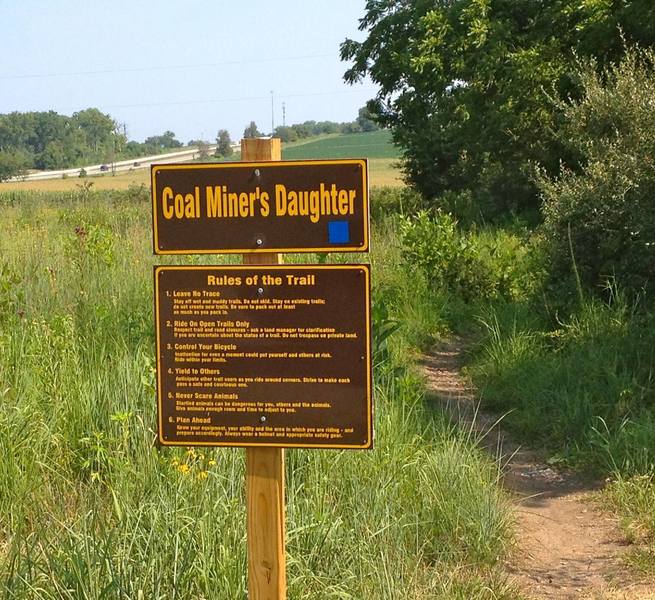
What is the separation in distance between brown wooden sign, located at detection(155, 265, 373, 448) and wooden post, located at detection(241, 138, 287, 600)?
87 millimetres

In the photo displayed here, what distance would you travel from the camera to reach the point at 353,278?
3.07m

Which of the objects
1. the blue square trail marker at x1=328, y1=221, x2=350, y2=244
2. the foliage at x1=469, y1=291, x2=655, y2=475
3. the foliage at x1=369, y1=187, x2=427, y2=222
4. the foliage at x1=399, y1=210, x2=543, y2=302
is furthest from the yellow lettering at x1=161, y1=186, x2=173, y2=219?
the foliage at x1=369, y1=187, x2=427, y2=222

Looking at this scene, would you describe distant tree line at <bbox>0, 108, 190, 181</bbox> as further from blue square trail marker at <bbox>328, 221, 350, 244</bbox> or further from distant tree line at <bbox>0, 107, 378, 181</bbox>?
blue square trail marker at <bbox>328, 221, 350, 244</bbox>

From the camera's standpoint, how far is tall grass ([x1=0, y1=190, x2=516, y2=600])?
356 cm

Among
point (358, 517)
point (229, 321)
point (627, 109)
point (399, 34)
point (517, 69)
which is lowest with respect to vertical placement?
point (358, 517)

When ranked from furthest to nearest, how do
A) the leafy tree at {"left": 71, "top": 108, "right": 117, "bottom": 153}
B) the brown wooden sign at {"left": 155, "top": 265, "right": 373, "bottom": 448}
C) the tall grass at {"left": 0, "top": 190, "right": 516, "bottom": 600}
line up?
1. the leafy tree at {"left": 71, "top": 108, "right": 117, "bottom": 153}
2. the tall grass at {"left": 0, "top": 190, "right": 516, "bottom": 600}
3. the brown wooden sign at {"left": 155, "top": 265, "right": 373, "bottom": 448}

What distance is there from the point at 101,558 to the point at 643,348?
5.24 meters

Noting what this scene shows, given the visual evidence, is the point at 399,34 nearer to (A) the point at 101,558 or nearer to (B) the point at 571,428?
(B) the point at 571,428

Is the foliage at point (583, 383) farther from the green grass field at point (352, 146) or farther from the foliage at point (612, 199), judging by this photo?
the green grass field at point (352, 146)

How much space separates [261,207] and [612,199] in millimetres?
6370

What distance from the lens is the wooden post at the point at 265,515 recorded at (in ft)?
10.3

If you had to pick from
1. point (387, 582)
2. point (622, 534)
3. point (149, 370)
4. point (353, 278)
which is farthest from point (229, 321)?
point (622, 534)

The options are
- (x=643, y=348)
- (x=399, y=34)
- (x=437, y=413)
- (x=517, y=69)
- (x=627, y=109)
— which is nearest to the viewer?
(x=437, y=413)

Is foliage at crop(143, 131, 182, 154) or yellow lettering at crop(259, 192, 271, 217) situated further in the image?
foliage at crop(143, 131, 182, 154)
